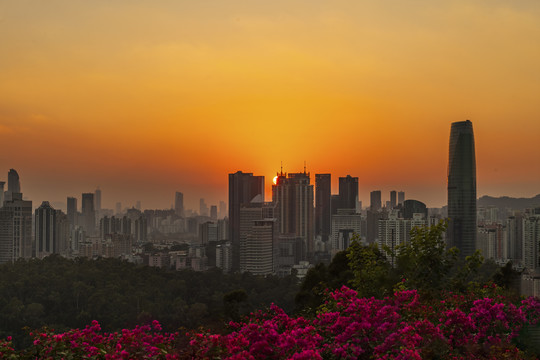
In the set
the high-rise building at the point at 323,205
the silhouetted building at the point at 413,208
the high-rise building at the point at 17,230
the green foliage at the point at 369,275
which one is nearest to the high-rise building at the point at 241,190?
the high-rise building at the point at 323,205

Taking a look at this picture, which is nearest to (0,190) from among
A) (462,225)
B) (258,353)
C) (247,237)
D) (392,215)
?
(247,237)

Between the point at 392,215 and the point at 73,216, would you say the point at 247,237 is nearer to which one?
the point at 392,215

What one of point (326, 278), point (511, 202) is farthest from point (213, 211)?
point (326, 278)

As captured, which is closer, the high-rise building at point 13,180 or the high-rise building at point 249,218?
the high-rise building at point 249,218

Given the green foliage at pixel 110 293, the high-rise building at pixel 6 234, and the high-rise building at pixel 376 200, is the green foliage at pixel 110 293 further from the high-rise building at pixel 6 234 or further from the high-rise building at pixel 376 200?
the high-rise building at pixel 376 200

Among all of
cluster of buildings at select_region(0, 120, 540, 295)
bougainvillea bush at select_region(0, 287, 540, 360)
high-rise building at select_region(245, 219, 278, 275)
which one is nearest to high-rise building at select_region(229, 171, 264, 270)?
cluster of buildings at select_region(0, 120, 540, 295)

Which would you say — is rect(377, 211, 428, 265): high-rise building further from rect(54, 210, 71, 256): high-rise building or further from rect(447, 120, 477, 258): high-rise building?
rect(54, 210, 71, 256): high-rise building

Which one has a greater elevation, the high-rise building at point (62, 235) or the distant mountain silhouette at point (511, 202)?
the distant mountain silhouette at point (511, 202)
